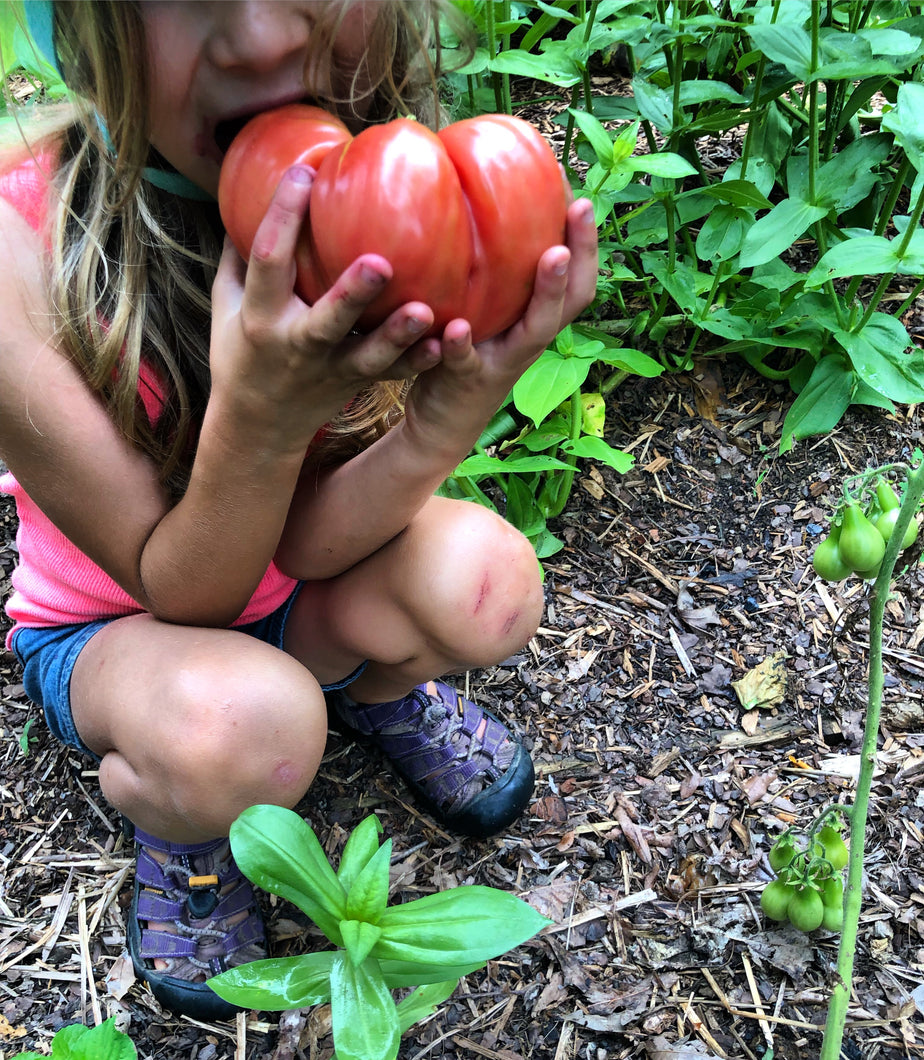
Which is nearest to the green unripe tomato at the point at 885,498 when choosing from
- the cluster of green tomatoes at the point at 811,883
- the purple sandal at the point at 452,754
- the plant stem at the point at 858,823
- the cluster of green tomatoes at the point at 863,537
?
the cluster of green tomatoes at the point at 863,537

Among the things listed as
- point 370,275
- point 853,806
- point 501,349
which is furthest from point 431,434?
point 853,806

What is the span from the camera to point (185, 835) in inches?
58.3

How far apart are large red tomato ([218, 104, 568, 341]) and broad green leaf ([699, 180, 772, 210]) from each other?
1224mm

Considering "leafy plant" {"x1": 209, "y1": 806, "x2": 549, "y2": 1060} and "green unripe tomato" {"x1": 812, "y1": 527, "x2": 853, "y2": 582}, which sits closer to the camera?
"leafy plant" {"x1": 209, "y1": 806, "x2": 549, "y2": 1060}

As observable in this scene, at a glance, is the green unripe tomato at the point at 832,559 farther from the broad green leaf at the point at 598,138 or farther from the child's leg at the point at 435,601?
the broad green leaf at the point at 598,138

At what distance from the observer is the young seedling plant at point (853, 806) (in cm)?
118

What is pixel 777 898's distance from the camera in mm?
1478

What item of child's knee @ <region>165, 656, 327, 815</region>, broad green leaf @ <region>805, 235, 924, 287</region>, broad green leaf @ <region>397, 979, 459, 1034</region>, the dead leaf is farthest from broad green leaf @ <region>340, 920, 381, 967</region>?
broad green leaf @ <region>805, 235, 924, 287</region>

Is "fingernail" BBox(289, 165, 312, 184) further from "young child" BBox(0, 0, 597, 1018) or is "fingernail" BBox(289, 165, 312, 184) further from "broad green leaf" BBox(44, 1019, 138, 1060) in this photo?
"broad green leaf" BBox(44, 1019, 138, 1060)

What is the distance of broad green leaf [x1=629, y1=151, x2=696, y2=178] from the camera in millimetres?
1778

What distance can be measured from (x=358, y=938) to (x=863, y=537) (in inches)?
31.9

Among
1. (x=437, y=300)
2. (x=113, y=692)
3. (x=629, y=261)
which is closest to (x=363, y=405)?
(x=113, y=692)

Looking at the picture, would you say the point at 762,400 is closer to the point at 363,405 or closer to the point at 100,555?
the point at 363,405

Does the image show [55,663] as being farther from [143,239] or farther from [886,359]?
→ [886,359]
